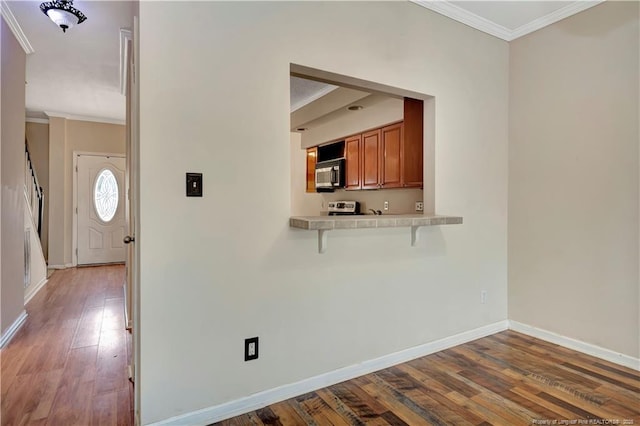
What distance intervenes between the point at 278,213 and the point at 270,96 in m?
0.69

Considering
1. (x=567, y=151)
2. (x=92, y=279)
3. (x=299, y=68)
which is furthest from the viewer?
(x=92, y=279)

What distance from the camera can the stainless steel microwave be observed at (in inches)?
194

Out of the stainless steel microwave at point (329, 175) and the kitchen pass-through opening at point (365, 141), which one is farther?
the stainless steel microwave at point (329, 175)

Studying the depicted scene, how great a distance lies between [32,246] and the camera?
15.1ft

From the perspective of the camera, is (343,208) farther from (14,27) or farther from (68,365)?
(14,27)

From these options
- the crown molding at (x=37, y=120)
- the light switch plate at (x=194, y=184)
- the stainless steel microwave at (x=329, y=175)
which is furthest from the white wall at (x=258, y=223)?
the crown molding at (x=37, y=120)

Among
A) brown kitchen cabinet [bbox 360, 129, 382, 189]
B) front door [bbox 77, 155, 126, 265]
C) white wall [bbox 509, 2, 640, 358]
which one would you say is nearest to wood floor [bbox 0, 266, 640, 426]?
white wall [bbox 509, 2, 640, 358]

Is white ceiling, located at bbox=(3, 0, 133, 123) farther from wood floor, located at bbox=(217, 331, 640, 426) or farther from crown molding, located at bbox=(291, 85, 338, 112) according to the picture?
wood floor, located at bbox=(217, 331, 640, 426)

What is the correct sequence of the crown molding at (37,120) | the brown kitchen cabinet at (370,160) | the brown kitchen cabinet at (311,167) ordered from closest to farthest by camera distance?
the brown kitchen cabinet at (370,160), the brown kitchen cabinet at (311,167), the crown molding at (37,120)

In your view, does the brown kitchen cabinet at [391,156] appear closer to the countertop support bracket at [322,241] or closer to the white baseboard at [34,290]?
the countertop support bracket at [322,241]

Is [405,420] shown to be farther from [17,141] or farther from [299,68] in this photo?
[17,141]

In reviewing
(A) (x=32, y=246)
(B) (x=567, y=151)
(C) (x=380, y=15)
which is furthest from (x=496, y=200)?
(A) (x=32, y=246)

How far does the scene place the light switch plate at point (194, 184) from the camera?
1.85 m

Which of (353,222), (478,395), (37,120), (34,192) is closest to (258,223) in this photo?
(353,222)
